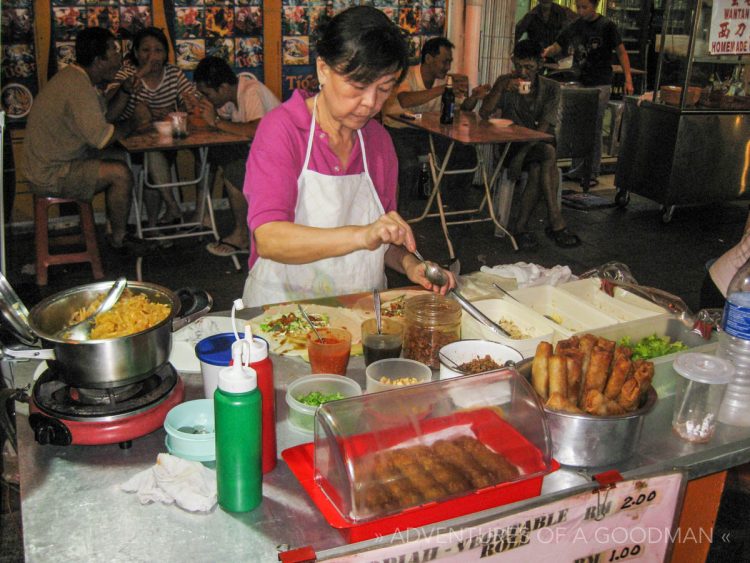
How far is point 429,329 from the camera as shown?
1.95 meters

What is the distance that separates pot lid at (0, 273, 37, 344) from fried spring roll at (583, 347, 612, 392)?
1.28m

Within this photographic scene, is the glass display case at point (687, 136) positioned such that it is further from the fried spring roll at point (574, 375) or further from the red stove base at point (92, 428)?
the red stove base at point (92, 428)

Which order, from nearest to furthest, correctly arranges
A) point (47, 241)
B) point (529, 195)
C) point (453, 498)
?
point (453, 498) → point (47, 241) → point (529, 195)

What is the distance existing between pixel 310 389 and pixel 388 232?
48 centimetres

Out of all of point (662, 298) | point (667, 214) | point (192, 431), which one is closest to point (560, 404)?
point (192, 431)

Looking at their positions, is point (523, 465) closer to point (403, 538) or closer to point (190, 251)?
point (403, 538)

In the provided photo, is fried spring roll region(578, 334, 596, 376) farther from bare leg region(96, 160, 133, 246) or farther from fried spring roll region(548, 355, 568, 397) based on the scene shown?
bare leg region(96, 160, 133, 246)

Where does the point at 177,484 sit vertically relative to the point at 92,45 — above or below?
below

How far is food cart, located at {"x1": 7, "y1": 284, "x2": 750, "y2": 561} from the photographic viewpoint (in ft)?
4.33

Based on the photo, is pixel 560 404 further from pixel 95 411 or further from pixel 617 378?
pixel 95 411

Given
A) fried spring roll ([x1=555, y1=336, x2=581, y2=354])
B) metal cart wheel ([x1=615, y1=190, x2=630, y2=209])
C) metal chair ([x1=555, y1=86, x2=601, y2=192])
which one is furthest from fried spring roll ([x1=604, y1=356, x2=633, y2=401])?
metal chair ([x1=555, y1=86, x2=601, y2=192])

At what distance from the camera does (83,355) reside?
146cm

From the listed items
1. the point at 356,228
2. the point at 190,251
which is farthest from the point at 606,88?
the point at 356,228

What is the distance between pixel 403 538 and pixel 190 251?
16.9 ft
